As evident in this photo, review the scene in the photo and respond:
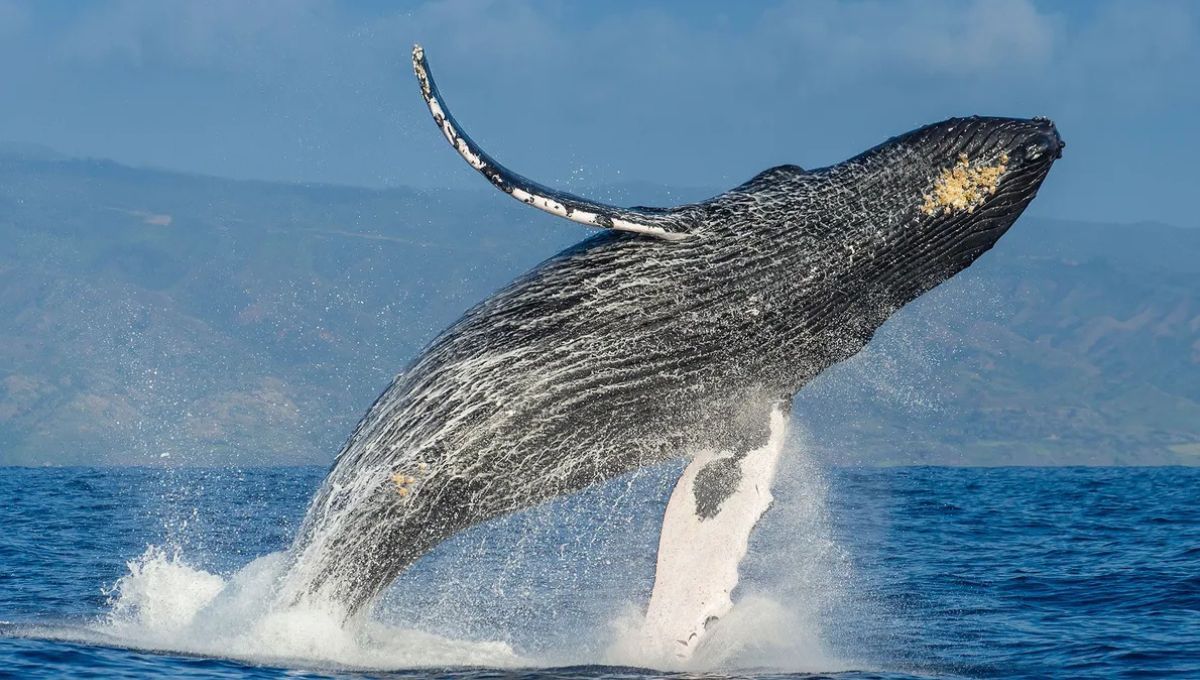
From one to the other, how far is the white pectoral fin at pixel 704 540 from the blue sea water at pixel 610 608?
38 cm

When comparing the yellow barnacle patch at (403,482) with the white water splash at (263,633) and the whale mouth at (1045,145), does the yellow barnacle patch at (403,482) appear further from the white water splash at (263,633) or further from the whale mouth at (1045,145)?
the whale mouth at (1045,145)

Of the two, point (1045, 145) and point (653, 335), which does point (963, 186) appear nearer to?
point (1045, 145)

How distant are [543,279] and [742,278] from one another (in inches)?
56.3

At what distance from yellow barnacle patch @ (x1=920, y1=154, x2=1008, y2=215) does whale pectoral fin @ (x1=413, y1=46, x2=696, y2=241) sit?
6.84 feet

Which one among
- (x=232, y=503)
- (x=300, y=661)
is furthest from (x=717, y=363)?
(x=232, y=503)

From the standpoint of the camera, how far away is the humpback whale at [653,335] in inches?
417

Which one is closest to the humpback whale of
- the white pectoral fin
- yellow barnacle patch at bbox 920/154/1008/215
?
yellow barnacle patch at bbox 920/154/1008/215

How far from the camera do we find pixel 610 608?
14.5 meters

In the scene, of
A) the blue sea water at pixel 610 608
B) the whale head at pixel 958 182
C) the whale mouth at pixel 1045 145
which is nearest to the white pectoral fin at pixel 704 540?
the blue sea water at pixel 610 608

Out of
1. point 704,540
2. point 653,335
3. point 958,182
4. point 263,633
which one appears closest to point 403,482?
point 263,633

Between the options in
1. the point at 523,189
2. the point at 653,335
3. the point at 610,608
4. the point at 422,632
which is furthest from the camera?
the point at 610,608

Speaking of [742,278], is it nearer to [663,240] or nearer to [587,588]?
[663,240]

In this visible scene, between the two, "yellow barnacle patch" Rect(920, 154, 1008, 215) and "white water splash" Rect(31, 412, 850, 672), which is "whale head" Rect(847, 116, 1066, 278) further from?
"white water splash" Rect(31, 412, 850, 672)

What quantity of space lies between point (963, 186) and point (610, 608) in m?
5.77
